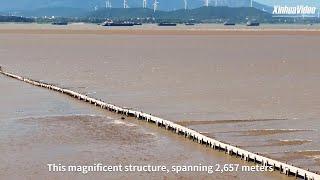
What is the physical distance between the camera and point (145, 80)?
5588 cm

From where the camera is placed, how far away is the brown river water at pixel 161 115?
27347 mm

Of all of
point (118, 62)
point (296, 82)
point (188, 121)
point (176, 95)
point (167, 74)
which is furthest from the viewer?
point (118, 62)

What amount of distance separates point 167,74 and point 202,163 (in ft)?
113

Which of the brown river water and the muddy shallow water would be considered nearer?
the muddy shallow water

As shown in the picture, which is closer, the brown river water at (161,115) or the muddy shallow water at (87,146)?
the muddy shallow water at (87,146)

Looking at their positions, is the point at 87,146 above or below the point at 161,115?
above

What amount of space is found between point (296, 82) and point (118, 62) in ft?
93.0

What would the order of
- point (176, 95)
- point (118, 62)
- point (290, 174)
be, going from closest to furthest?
point (290, 174), point (176, 95), point (118, 62)

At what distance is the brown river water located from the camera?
27347 millimetres

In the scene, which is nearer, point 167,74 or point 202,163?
point 202,163

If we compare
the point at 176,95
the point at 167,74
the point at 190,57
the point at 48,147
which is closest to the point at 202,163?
the point at 48,147

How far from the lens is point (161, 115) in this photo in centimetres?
3762

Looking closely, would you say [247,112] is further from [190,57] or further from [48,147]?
[190,57]

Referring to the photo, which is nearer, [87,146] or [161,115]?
[87,146]
